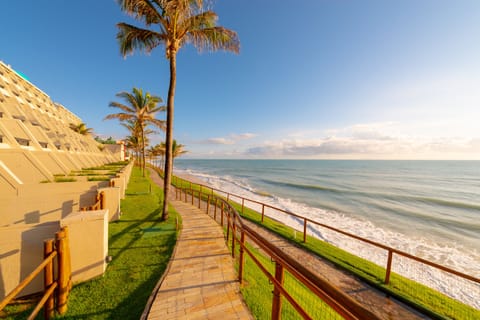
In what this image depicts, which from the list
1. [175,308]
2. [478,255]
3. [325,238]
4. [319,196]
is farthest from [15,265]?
[319,196]

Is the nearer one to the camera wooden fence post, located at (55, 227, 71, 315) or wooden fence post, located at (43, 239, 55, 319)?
wooden fence post, located at (43, 239, 55, 319)

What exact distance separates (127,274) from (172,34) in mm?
7596

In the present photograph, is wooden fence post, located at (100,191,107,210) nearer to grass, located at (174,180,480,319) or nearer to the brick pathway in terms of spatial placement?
the brick pathway

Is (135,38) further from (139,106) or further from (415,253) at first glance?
(415,253)

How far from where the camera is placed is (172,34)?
6375mm

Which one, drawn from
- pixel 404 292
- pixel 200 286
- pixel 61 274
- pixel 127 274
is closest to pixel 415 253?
pixel 404 292

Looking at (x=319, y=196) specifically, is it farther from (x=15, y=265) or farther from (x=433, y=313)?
(x=15, y=265)

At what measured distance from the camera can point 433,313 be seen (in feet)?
13.3

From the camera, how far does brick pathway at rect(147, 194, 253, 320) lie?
8.87ft

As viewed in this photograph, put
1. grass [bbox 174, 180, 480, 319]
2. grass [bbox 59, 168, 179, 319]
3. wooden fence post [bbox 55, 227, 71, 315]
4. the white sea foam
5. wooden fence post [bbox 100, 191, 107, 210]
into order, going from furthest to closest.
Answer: the white sea foam < wooden fence post [bbox 100, 191, 107, 210] < grass [bbox 174, 180, 480, 319] < grass [bbox 59, 168, 179, 319] < wooden fence post [bbox 55, 227, 71, 315]

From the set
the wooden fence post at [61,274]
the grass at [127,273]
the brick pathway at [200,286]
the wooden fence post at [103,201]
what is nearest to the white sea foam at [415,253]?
the brick pathway at [200,286]

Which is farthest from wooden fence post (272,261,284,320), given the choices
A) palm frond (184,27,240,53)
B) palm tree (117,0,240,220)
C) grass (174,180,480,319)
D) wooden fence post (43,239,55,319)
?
palm frond (184,27,240,53)

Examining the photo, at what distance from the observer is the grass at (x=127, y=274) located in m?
2.75

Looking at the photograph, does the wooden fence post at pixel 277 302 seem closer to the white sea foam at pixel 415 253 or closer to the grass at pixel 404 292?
the grass at pixel 404 292
